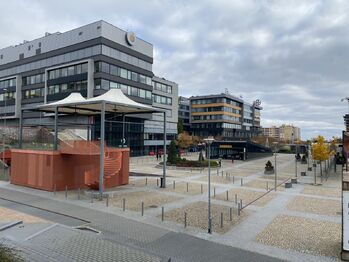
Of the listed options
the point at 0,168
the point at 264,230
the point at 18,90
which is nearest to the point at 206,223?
the point at 264,230

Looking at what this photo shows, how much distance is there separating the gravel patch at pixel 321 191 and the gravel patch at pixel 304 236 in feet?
33.4

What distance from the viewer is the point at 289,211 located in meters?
19.6

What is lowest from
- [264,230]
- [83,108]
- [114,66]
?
[264,230]

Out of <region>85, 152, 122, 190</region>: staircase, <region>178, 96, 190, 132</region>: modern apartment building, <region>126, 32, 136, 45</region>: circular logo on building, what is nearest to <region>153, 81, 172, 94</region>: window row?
<region>126, 32, 136, 45</region>: circular logo on building

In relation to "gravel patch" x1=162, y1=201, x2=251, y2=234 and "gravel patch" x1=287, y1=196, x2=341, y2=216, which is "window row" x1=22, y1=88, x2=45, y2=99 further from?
"gravel patch" x1=287, y1=196, x2=341, y2=216

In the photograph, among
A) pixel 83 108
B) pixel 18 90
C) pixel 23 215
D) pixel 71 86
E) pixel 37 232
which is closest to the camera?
pixel 37 232

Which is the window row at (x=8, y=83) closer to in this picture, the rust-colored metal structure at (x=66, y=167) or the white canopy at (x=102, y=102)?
the white canopy at (x=102, y=102)

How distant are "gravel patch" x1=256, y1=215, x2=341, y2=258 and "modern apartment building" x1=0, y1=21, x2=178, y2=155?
38.0 metres

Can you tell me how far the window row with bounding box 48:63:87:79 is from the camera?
56.7 meters

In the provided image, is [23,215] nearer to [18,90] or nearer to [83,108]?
[83,108]

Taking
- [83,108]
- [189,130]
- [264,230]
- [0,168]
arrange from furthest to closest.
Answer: [189,130] → [0,168] → [83,108] → [264,230]

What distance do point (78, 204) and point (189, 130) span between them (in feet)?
337

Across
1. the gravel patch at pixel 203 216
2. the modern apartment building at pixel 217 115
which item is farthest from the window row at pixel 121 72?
the modern apartment building at pixel 217 115

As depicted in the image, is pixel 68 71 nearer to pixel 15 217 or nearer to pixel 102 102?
pixel 102 102
